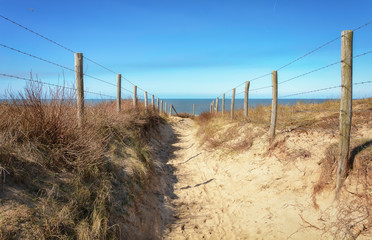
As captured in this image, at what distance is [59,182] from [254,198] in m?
3.90

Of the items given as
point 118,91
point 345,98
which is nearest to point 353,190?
point 345,98

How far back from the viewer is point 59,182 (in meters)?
3.21

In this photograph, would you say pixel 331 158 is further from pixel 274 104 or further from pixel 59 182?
pixel 59 182

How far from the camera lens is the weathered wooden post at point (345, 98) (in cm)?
399

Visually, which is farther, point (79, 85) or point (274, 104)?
point (274, 104)

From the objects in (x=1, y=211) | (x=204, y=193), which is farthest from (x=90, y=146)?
(x=204, y=193)

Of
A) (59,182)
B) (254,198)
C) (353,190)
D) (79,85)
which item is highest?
(79,85)

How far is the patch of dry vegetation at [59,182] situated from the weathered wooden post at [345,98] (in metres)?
3.41

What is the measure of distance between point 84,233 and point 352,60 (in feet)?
15.7

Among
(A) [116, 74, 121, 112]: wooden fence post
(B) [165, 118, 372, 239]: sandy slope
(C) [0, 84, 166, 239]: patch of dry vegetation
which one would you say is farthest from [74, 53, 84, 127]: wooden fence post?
(A) [116, 74, 121, 112]: wooden fence post

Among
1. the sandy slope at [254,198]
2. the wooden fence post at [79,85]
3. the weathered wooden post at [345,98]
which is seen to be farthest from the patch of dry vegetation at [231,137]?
the wooden fence post at [79,85]

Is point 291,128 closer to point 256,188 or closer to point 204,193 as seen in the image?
point 256,188

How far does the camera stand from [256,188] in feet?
17.9

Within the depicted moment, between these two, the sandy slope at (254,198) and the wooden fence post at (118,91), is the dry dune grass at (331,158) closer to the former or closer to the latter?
the sandy slope at (254,198)
